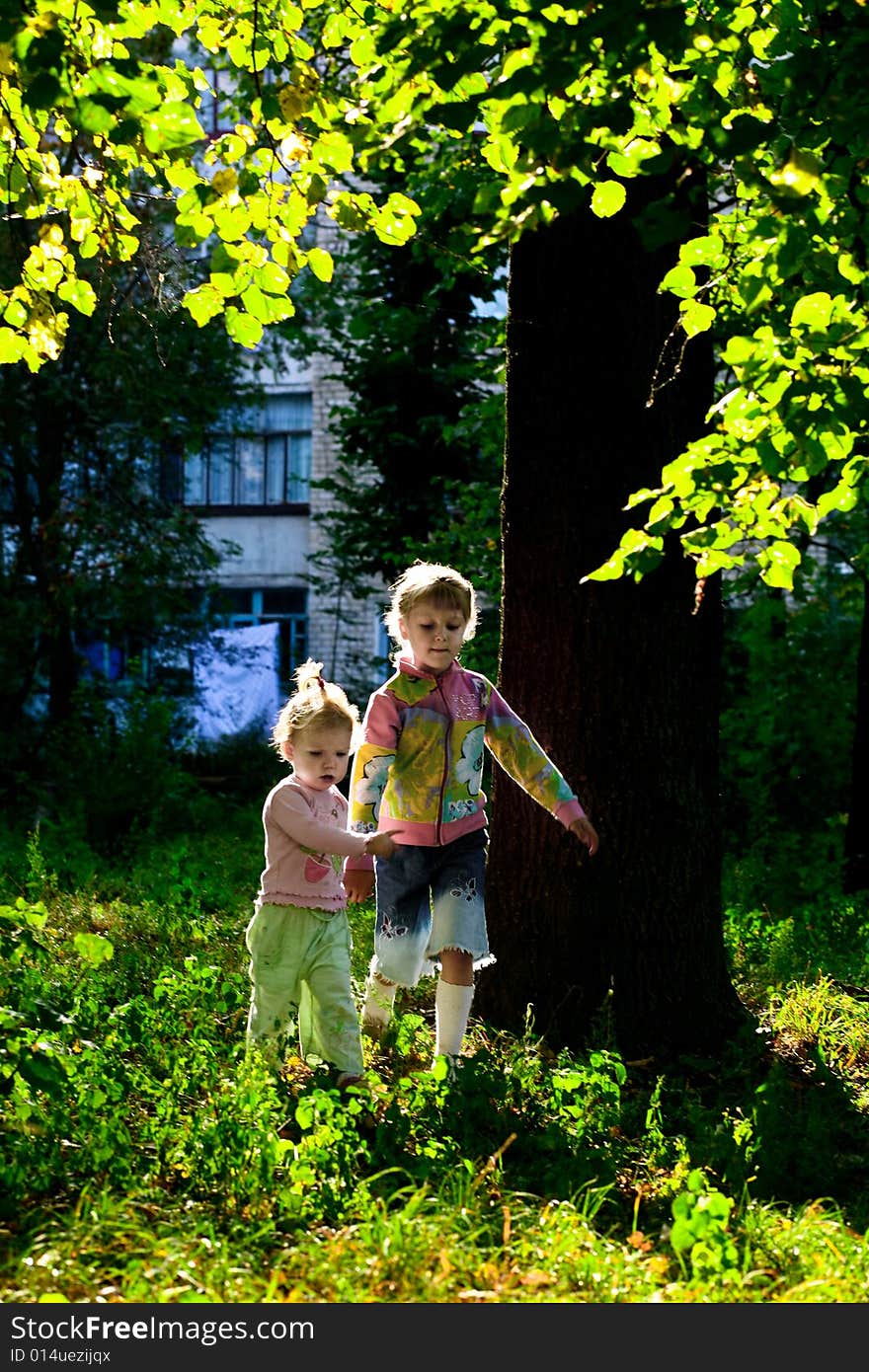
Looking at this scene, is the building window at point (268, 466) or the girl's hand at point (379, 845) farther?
the building window at point (268, 466)

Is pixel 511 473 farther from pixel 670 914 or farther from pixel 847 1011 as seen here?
pixel 847 1011

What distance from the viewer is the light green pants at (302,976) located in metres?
4.96

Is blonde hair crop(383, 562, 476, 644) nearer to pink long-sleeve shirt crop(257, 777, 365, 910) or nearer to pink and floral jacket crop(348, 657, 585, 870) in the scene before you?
pink and floral jacket crop(348, 657, 585, 870)

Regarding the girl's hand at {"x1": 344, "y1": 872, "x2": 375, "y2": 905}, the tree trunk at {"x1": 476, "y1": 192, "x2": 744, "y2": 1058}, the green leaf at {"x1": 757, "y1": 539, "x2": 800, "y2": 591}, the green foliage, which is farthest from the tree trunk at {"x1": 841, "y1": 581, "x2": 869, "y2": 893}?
the green foliage

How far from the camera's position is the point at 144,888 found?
32.4 feet

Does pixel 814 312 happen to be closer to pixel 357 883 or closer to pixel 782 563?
pixel 782 563

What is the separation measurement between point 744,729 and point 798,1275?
10.0 m

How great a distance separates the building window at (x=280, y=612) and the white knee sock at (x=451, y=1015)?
24.4 m

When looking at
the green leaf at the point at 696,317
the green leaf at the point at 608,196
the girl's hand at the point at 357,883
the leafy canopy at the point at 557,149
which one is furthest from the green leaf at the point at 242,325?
the girl's hand at the point at 357,883

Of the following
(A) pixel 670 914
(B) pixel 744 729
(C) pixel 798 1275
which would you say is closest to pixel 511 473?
(A) pixel 670 914

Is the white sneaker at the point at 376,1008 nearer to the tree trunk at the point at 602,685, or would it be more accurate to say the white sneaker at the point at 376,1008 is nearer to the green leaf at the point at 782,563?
the tree trunk at the point at 602,685

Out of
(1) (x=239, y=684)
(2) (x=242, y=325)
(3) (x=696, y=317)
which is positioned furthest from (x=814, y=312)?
(1) (x=239, y=684)

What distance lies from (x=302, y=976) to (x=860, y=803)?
6.90 metres

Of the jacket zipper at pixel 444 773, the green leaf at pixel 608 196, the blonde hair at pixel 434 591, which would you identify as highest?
the green leaf at pixel 608 196
